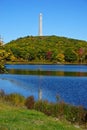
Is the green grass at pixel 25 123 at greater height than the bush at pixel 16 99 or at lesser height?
greater

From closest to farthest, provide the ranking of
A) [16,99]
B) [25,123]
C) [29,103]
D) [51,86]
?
[25,123], [29,103], [16,99], [51,86]

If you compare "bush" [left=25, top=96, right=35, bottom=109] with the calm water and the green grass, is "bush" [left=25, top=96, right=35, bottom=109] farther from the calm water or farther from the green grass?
the calm water

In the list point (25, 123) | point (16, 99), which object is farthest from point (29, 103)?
point (25, 123)

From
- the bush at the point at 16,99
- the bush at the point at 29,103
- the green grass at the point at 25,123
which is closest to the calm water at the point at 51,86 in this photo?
the bush at the point at 16,99

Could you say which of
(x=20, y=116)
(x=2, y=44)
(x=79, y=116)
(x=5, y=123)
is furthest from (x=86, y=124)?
(x=2, y=44)

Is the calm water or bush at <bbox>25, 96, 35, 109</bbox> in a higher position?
bush at <bbox>25, 96, 35, 109</bbox>

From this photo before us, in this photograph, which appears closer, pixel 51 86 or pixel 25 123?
pixel 25 123

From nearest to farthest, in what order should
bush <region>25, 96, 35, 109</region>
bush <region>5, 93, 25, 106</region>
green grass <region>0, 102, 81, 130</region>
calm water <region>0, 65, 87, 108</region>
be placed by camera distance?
green grass <region>0, 102, 81, 130</region>
bush <region>25, 96, 35, 109</region>
bush <region>5, 93, 25, 106</region>
calm water <region>0, 65, 87, 108</region>

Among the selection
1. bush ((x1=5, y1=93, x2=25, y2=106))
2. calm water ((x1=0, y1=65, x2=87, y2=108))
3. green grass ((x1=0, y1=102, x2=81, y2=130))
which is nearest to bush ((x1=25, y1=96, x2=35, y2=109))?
bush ((x1=5, y1=93, x2=25, y2=106))

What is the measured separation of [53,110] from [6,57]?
6.57 meters

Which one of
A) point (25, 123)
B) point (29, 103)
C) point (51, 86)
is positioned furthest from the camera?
point (51, 86)

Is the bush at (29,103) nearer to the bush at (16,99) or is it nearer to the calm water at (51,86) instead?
the bush at (16,99)

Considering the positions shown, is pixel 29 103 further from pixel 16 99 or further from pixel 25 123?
pixel 25 123

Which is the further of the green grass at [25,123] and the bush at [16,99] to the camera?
the bush at [16,99]
